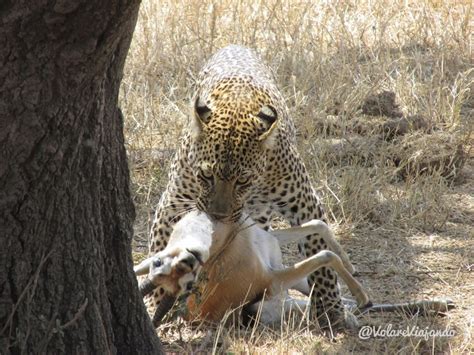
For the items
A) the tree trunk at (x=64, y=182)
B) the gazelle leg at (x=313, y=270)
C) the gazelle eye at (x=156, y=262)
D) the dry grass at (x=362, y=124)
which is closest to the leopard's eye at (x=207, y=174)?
the gazelle leg at (x=313, y=270)

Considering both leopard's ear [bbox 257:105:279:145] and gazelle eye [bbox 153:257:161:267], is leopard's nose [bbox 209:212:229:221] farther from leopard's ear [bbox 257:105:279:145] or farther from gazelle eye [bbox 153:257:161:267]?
gazelle eye [bbox 153:257:161:267]

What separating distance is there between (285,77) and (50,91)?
5367 mm

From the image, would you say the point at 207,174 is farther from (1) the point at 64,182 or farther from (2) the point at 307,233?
(1) the point at 64,182

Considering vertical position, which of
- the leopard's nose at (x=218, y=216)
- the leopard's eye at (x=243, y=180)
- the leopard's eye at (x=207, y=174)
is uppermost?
the leopard's eye at (x=207, y=174)

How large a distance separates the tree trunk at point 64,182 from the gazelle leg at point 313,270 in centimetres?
141

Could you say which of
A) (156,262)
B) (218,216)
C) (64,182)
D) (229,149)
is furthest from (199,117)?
(64,182)

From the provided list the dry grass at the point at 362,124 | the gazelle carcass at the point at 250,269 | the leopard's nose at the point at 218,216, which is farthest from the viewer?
the dry grass at the point at 362,124

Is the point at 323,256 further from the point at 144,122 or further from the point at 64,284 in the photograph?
the point at 144,122

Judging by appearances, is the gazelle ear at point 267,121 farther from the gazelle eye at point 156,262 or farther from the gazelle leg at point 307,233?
the gazelle eye at point 156,262

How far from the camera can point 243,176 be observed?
5.52 metres

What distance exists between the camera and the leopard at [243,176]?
217 inches

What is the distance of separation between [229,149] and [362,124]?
2.83m

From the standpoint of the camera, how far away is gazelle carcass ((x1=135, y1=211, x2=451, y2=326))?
523 centimetres

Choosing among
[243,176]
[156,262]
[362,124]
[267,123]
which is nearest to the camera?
[156,262]
